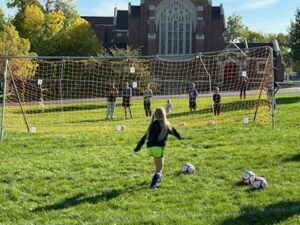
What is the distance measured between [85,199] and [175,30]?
170 ft

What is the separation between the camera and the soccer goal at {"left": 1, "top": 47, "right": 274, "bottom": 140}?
21062mm

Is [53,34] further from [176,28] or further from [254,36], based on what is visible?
[254,36]

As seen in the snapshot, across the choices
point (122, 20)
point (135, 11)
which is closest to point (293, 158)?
point (135, 11)

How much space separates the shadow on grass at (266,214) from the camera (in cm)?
677

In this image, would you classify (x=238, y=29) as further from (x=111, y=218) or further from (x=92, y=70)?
(x=111, y=218)

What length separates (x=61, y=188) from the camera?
28.9ft

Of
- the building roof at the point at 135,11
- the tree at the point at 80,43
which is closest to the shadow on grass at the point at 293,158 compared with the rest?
the tree at the point at 80,43

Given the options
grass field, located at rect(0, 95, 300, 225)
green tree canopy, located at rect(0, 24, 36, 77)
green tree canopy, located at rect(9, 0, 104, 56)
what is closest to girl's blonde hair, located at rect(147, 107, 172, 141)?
grass field, located at rect(0, 95, 300, 225)

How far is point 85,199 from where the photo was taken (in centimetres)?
812

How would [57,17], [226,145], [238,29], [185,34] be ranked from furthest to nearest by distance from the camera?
[238,29] → [185,34] → [57,17] → [226,145]

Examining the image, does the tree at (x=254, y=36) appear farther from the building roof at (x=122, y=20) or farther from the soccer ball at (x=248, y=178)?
the soccer ball at (x=248, y=178)

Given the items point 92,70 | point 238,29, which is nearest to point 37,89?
point 92,70

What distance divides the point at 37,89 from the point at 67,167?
21870mm

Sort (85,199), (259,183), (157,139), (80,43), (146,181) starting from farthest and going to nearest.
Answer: (80,43) → (146,181) → (157,139) → (259,183) → (85,199)
